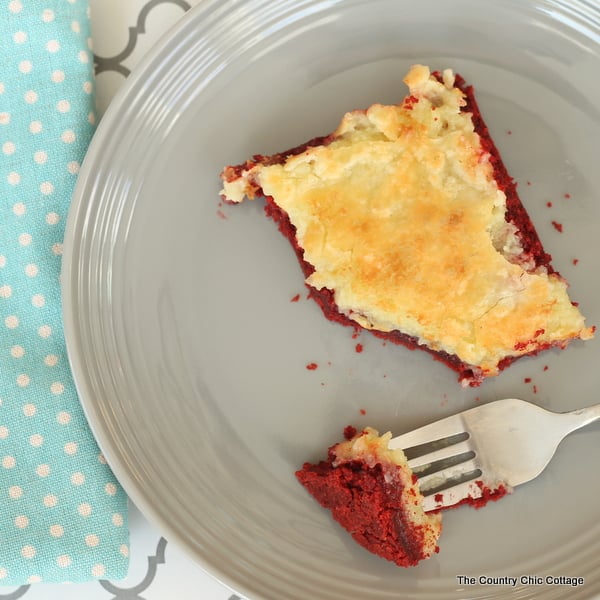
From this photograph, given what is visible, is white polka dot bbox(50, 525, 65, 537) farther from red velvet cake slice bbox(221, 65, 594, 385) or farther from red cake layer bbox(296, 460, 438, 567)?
red velvet cake slice bbox(221, 65, 594, 385)

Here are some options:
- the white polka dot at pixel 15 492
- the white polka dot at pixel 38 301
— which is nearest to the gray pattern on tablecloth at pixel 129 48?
the white polka dot at pixel 38 301

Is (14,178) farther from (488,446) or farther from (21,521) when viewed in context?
(488,446)

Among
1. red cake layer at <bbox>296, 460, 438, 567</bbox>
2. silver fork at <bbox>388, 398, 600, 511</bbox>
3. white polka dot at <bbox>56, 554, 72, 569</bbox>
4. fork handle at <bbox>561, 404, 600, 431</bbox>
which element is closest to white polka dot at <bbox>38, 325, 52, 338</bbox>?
white polka dot at <bbox>56, 554, 72, 569</bbox>

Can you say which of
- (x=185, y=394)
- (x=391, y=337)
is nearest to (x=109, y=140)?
(x=185, y=394)

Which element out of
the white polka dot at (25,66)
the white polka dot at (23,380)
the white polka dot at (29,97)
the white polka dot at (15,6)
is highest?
the white polka dot at (15,6)

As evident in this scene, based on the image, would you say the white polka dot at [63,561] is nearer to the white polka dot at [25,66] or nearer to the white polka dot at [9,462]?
the white polka dot at [9,462]

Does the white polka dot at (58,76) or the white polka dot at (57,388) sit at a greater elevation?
the white polka dot at (58,76)

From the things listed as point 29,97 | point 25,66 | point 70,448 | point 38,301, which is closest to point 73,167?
point 29,97

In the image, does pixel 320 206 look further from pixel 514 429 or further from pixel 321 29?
pixel 514 429
